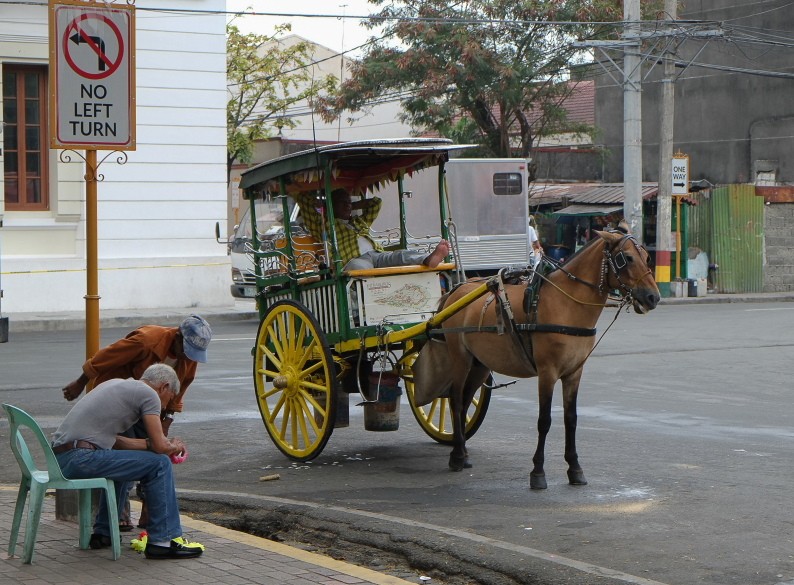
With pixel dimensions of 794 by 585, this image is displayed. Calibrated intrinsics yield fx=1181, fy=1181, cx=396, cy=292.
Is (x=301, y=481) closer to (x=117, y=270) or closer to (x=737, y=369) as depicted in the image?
(x=737, y=369)

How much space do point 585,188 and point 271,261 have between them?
81.4ft

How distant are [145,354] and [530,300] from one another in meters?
2.89

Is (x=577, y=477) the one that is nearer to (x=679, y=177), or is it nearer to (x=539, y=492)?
(x=539, y=492)

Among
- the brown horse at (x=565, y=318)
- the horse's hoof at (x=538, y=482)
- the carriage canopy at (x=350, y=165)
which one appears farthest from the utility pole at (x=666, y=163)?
the horse's hoof at (x=538, y=482)

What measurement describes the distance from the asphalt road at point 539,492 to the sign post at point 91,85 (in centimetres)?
205

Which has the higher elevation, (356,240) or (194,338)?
(356,240)

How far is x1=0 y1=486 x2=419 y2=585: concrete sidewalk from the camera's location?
6156mm

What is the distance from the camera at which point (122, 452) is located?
6.50m

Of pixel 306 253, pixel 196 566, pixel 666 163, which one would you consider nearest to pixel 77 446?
pixel 196 566

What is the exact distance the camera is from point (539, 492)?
823cm

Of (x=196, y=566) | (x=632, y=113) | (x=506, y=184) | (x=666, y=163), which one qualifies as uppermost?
(x=632, y=113)

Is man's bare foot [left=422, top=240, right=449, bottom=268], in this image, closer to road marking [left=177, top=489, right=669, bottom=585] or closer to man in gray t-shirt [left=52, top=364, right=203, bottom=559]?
road marking [left=177, top=489, right=669, bottom=585]

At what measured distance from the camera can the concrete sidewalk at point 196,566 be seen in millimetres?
6156

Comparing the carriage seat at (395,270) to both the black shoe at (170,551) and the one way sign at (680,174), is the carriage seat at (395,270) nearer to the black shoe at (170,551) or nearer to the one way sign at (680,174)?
the black shoe at (170,551)
